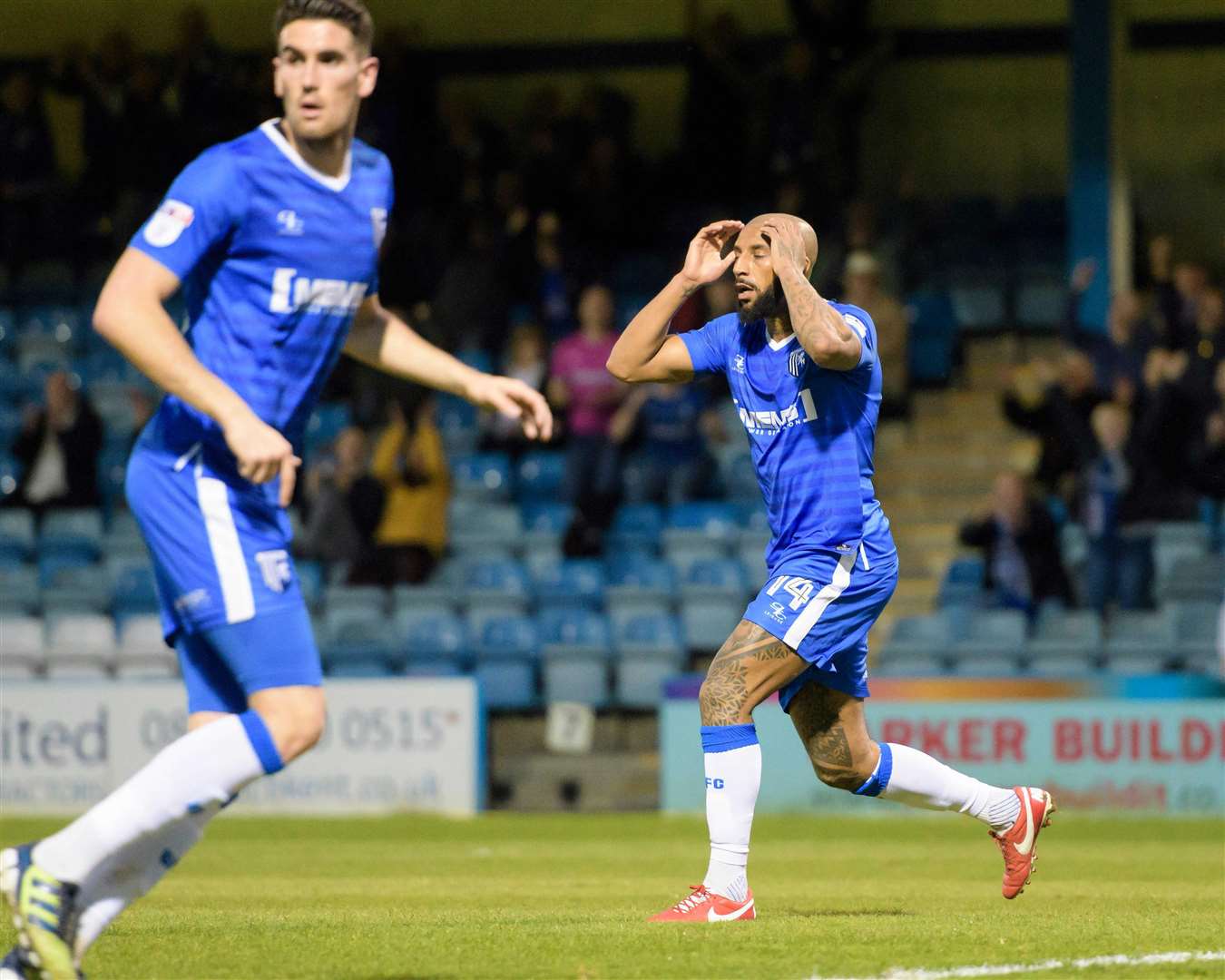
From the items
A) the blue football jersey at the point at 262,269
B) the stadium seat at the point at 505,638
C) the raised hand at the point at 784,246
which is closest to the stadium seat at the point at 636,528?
the stadium seat at the point at 505,638

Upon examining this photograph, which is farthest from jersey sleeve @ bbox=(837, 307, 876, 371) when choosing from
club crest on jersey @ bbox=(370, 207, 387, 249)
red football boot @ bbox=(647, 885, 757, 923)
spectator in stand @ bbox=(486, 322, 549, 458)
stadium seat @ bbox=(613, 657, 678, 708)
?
spectator in stand @ bbox=(486, 322, 549, 458)

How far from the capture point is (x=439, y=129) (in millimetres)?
20266

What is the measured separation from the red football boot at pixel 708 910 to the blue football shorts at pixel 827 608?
0.84m

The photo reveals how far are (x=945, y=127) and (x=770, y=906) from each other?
625 inches

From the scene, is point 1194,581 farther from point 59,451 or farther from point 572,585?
point 59,451

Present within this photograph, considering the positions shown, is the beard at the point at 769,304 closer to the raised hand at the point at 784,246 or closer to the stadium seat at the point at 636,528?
the raised hand at the point at 784,246

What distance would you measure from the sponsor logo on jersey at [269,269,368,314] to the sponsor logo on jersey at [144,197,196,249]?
0.27 m

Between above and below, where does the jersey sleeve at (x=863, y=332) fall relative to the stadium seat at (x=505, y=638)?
above

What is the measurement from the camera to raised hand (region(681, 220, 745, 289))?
7.36 m

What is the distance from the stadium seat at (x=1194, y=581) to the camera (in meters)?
15.8

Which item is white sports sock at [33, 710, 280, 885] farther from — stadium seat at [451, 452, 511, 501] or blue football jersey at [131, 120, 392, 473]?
stadium seat at [451, 452, 511, 501]

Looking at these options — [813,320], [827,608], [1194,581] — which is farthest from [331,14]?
[1194,581]

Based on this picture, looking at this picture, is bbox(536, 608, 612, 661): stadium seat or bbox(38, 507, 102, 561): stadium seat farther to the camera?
bbox(38, 507, 102, 561): stadium seat

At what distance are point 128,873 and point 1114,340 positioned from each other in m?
13.9
